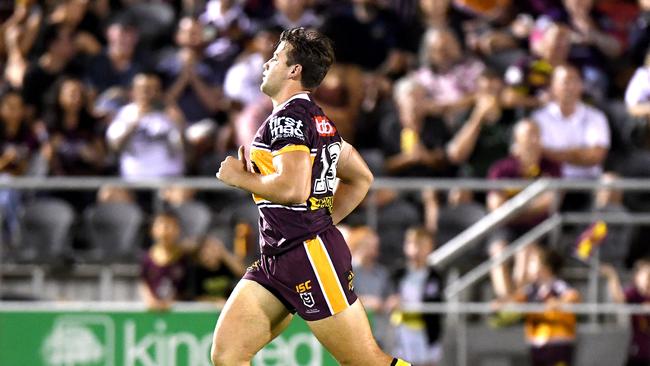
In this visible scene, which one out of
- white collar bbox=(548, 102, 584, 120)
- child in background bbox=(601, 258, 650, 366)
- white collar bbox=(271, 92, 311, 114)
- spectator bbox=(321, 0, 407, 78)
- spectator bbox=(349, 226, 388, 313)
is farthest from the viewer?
spectator bbox=(321, 0, 407, 78)

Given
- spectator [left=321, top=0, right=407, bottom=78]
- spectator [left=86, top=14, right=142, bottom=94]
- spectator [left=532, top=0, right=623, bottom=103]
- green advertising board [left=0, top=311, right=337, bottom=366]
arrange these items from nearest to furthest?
green advertising board [left=0, top=311, right=337, bottom=366]
spectator [left=532, top=0, right=623, bottom=103]
spectator [left=321, top=0, right=407, bottom=78]
spectator [left=86, top=14, right=142, bottom=94]

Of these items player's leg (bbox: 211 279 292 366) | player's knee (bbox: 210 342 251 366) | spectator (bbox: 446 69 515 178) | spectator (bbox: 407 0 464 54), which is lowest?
player's knee (bbox: 210 342 251 366)

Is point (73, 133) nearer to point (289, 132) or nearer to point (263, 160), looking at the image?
point (263, 160)

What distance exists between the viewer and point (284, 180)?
649 cm

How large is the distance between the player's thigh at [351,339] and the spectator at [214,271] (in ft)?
15.0

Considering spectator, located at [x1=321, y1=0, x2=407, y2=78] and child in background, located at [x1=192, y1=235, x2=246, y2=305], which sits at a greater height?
spectator, located at [x1=321, y1=0, x2=407, y2=78]

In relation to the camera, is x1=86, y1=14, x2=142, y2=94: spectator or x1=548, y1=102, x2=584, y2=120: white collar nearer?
x1=548, y1=102, x2=584, y2=120: white collar

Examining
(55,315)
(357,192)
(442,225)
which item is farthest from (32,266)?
(357,192)

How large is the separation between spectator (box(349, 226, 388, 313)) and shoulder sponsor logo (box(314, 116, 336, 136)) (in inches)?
170

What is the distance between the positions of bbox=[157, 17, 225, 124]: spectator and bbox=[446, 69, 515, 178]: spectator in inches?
92.0

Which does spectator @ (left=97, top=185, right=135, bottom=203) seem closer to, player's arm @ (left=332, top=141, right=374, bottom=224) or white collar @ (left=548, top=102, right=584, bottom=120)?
white collar @ (left=548, top=102, right=584, bottom=120)

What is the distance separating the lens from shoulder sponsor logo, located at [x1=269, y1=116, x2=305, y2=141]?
21.4ft

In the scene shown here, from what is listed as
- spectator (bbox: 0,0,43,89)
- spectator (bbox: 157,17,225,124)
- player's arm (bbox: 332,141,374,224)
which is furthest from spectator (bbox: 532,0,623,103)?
player's arm (bbox: 332,141,374,224)

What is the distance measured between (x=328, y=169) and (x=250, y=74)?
243 inches
